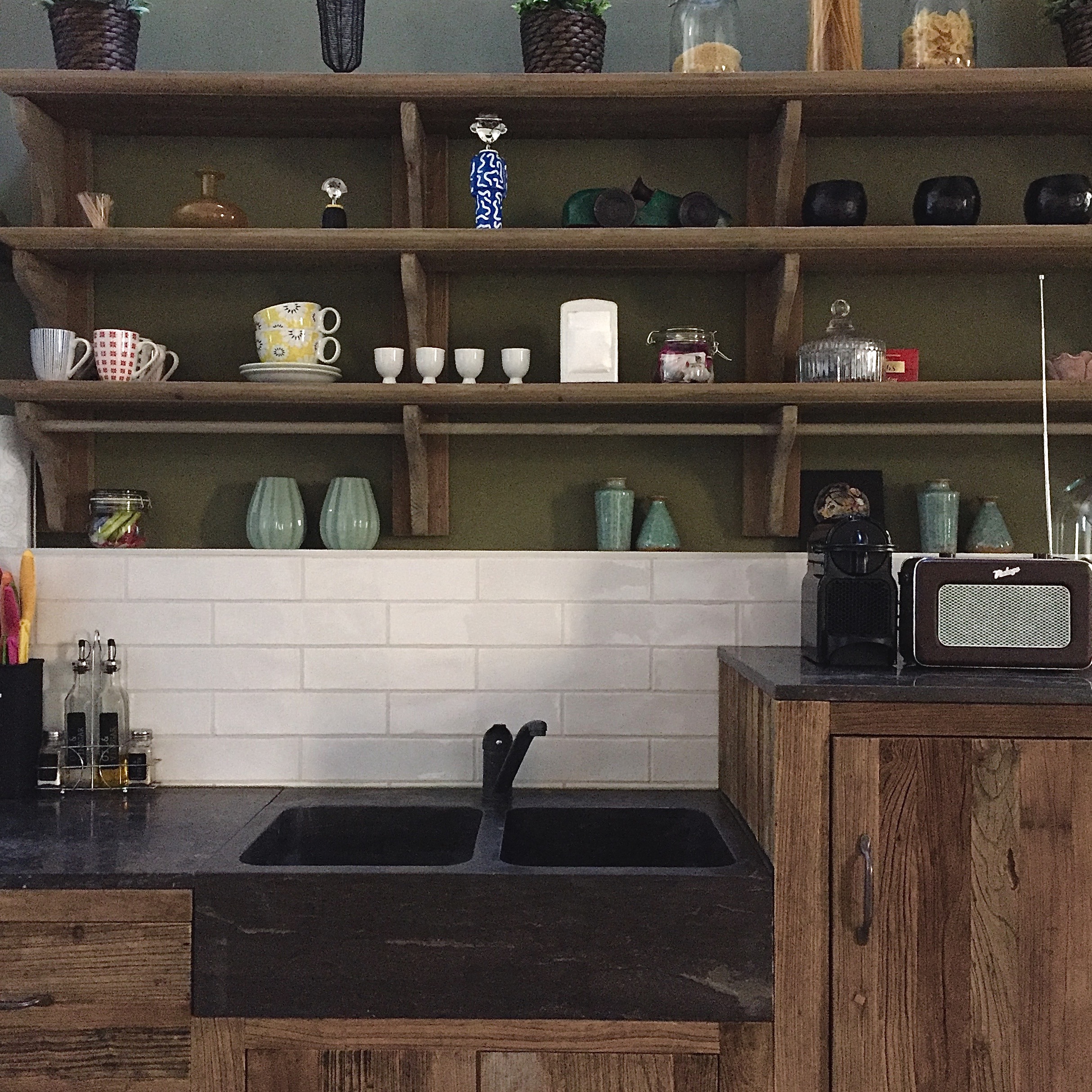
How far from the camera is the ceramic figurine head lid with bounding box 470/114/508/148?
1.94 meters

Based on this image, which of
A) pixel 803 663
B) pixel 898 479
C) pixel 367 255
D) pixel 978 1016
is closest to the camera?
pixel 978 1016

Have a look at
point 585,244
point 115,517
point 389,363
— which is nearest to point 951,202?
point 585,244

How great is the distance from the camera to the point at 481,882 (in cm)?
148

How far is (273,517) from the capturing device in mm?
2061

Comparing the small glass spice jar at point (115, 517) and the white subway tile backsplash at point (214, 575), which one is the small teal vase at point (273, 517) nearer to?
the white subway tile backsplash at point (214, 575)

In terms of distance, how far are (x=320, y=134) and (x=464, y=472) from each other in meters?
0.79

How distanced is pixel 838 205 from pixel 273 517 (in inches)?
51.1

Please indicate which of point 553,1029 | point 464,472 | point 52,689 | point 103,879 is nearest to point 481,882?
point 553,1029

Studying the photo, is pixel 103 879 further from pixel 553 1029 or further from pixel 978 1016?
pixel 978 1016

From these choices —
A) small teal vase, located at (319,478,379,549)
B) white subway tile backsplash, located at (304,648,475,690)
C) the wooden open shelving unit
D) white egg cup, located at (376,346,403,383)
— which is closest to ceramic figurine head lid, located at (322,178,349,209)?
the wooden open shelving unit

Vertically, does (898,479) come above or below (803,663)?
above

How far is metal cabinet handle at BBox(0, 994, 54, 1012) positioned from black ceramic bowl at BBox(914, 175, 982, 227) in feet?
6.73

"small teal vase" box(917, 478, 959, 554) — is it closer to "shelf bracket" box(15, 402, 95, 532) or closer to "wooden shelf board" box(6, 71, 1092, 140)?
"wooden shelf board" box(6, 71, 1092, 140)

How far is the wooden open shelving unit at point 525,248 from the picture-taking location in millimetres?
1883
